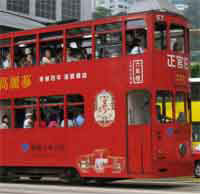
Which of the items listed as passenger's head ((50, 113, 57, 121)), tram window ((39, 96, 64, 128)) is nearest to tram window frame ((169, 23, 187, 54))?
tram window ((39, 96, 64, 128))

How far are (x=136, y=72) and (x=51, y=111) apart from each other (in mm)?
3000

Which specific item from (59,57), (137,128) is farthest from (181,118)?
(59,57)

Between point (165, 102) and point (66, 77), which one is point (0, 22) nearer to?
point (66, 77)

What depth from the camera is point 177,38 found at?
17.6 metres

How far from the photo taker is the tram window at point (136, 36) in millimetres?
16562

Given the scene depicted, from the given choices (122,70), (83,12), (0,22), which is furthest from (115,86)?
(83,12)

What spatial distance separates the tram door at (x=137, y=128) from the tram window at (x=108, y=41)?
3.94 ft

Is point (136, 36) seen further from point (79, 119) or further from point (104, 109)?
point (79, 119)

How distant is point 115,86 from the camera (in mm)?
17031

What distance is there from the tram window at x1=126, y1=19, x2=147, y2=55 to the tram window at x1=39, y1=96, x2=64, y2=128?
2.64m

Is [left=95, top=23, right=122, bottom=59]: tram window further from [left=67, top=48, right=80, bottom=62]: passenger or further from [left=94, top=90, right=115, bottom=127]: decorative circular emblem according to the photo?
[left=94, top=90, right=115, bottom=127]: decorative circular emblem

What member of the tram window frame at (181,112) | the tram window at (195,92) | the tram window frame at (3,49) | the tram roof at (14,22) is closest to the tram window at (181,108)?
the tram window frame at (181,112)

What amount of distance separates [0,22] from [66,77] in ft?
53.8

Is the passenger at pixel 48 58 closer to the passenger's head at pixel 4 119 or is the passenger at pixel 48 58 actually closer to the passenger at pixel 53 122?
the passenger at pixel 53 122
